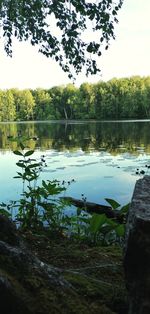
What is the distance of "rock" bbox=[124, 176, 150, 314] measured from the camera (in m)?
2.16

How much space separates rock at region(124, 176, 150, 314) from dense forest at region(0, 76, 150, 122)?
407 ft

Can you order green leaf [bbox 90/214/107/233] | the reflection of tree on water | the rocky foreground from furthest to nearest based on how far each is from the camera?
the reflection of tree on water
green leaf [bbox 90/214/107/233]
the rocky foreground

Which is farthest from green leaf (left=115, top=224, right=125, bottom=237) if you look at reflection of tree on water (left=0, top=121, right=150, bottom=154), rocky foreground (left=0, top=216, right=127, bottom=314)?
reflection of tree on water (left=0, top=121, right=150, bottom=154)

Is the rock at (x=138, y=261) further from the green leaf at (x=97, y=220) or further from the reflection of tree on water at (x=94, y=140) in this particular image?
the reflection of tree on water at (x=94, y=140)

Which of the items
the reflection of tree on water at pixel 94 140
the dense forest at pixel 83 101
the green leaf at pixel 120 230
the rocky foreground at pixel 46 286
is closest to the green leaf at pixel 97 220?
the green leaf at pixel 120 230

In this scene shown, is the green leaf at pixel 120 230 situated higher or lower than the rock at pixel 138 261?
lower

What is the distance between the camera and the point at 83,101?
14662 cm

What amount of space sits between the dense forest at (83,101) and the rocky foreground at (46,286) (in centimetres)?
12357

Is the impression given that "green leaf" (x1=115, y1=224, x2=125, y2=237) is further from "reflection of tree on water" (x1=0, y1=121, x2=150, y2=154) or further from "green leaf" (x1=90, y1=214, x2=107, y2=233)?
"reflection of tree on water" (x1=0, y1=121, x2=150, y2=154)

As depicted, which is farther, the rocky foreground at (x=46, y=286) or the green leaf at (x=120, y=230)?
the green leaf at (x=120, y=230)

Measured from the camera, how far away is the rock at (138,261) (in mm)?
2160

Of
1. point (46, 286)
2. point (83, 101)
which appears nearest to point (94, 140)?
point (46, 286)

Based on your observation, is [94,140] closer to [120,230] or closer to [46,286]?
[120,230]

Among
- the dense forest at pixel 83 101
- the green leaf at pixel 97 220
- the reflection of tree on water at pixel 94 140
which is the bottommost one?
the reflection of tree on water at pixel 94 140
